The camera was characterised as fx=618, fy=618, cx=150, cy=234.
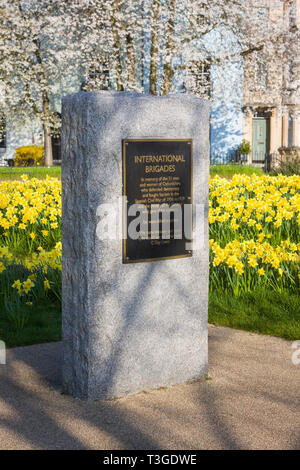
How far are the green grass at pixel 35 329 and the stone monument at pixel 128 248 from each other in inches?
43.0

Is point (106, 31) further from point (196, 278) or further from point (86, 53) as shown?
point (196, 278)

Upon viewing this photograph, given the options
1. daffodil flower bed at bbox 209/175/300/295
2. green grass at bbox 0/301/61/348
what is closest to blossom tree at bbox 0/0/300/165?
daffodil flower bed at bbox 209/175/300/295

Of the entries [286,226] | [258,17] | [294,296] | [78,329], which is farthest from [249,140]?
[78,329]

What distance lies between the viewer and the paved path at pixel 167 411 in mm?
3393

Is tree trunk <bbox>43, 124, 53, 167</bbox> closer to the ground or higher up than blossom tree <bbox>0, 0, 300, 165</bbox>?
closer to the ground

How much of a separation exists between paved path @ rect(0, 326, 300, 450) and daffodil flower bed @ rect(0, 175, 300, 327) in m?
1.38

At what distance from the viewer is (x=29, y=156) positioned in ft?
96.8

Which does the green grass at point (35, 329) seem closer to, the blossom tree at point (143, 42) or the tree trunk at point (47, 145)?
the blossom tree at point (143, 42)

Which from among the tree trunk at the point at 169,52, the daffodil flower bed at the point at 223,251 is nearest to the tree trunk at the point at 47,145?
the tree trunk at the point at 169,52

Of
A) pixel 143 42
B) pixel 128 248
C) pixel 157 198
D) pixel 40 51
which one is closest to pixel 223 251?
pixel 157 198

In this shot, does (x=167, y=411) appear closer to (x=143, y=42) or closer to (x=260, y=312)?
(x=260, y=312)

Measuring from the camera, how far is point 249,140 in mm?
31500

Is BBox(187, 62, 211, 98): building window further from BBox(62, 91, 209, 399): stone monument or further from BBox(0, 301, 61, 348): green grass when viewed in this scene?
BBox(62, 91, 209, 399): stone monument

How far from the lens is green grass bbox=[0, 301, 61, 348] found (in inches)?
203
